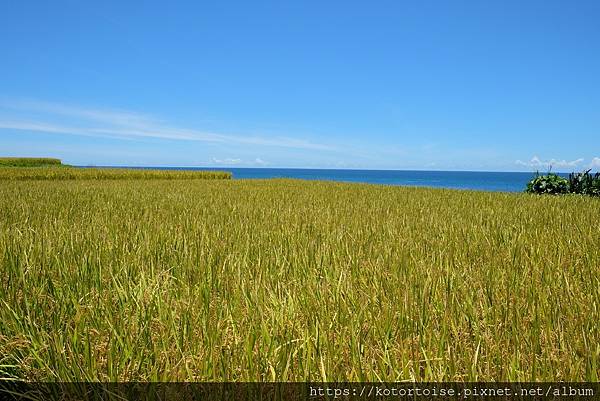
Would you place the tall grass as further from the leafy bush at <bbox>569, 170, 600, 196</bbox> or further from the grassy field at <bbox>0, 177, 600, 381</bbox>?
the grassy field at <bbox>0, 177, 600, 381</bbox>

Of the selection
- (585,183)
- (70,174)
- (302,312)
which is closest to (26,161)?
(70,174)

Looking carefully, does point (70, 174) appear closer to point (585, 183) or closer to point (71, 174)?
point (71, 174)

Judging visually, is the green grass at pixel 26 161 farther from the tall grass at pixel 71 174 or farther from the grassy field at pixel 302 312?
the grassy field at pixel 302 312

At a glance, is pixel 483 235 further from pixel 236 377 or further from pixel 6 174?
pixel 6 174

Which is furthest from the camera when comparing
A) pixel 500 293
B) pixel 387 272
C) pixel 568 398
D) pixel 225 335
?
pixel 387 272

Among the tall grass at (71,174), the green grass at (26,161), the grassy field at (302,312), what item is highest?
the green grass at (26,161)

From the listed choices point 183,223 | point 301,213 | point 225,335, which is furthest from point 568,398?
point 301,213

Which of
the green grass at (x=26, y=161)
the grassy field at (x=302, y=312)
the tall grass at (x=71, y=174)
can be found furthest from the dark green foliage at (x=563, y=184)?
the green grass at (x=26, y=161)

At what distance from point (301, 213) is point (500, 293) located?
4724 mm

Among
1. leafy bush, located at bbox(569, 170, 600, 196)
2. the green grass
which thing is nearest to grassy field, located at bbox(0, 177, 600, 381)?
leafy bush, located at bbox(569, 170, 600, 196)

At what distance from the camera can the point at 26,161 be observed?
46125 millimetres

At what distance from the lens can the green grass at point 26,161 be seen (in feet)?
143

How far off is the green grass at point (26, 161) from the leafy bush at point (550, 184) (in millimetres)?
48873

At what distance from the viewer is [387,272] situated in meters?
3.04
